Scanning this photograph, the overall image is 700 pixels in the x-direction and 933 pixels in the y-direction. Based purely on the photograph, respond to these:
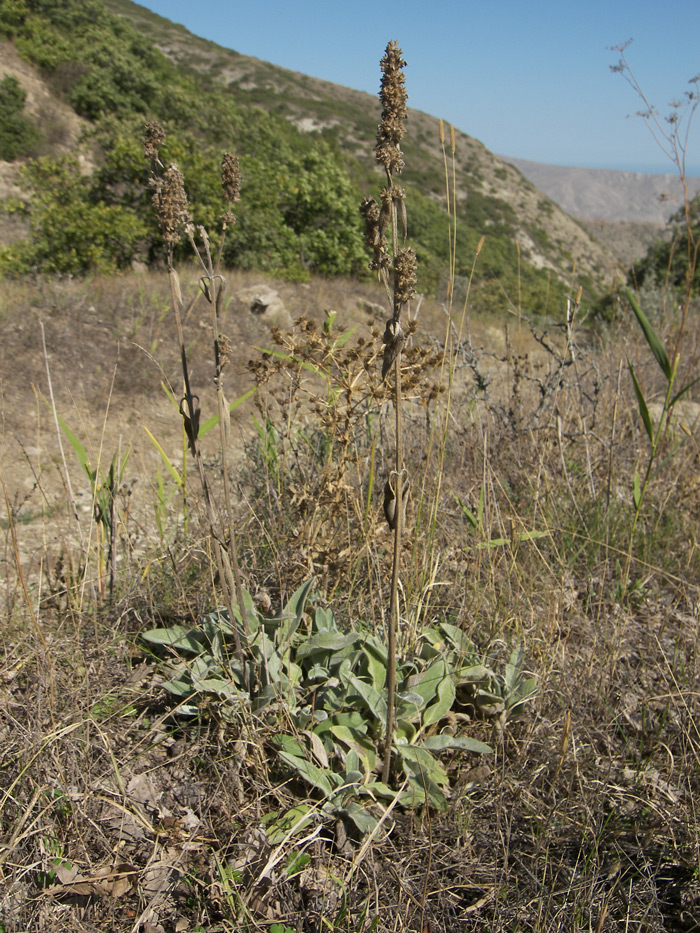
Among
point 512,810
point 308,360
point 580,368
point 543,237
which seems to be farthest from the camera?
point 543,237

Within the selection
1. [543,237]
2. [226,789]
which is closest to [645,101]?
[226,789]

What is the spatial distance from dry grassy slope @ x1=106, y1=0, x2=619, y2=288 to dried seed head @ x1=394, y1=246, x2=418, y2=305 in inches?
1275

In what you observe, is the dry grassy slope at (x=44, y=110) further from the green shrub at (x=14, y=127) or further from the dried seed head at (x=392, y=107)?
the dried seed head at (x=392, y=107)

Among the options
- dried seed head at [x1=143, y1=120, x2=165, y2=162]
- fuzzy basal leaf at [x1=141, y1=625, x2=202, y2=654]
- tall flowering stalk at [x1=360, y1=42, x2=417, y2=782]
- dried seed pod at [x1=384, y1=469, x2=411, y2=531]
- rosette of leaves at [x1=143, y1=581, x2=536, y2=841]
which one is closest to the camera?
tall flowering stalk at [x1=360, y1=42, x2=417, y2=782]

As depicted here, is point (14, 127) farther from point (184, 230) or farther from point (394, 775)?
point (394, 775)

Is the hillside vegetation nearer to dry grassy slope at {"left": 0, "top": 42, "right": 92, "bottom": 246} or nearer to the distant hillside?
dry grassy slope at {"left": 0, "top": 42, "right": 92, "bottom": 246}

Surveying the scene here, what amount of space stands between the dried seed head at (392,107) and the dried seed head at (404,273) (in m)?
0.13

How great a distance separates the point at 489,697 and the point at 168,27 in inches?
2013

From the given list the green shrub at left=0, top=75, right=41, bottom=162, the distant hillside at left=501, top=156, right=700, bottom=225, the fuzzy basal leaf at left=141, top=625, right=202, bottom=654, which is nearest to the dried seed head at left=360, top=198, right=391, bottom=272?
the fuzzy basal leaf at left=141, top=625, right=202, bottom=654

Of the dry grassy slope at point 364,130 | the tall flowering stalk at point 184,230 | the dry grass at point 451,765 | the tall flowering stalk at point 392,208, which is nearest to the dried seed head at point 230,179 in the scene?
the tall flowering stalk at point 184,230

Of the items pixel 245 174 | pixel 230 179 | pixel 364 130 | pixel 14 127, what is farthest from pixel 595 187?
pixel 230 179

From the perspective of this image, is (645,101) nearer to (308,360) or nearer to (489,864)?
(308,360)

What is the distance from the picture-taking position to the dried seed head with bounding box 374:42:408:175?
3.12ft

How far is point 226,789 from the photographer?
141cm
